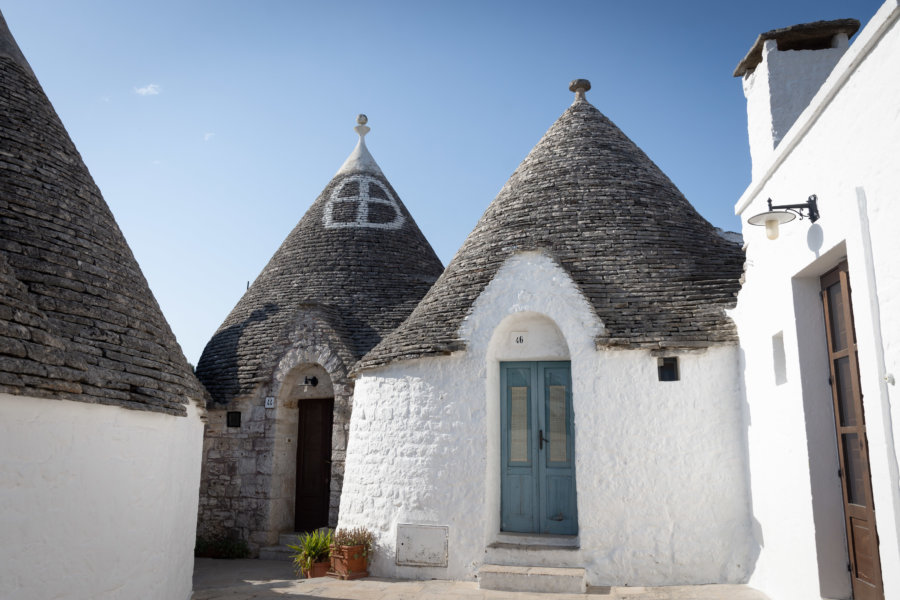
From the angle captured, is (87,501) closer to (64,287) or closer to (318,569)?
(64,287)

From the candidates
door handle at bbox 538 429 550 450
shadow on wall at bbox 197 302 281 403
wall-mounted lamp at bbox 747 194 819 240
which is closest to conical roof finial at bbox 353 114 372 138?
shadow on wall at bbox 197 302 281 403

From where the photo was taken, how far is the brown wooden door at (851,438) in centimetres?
489

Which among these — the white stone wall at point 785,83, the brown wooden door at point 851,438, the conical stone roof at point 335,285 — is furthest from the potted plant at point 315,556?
the white stone wall at point 785,83

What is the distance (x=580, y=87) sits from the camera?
11.4 m

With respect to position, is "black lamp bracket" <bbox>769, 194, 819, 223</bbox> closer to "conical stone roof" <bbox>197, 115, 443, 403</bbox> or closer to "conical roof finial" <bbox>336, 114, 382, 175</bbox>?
"conical stone roof" <bbox>197, 115, 443, 403</bbox>

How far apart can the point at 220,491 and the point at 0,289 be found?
7044mm

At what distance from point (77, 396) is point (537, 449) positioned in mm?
5006

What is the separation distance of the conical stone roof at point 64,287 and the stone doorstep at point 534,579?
3.61 meters

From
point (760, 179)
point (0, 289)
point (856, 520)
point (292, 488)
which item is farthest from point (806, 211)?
point (292, 488)

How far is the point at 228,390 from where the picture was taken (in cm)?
1177

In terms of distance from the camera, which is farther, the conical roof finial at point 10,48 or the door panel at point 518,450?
the conical roof finial at point 10,48

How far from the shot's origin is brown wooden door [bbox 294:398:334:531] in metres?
11.6

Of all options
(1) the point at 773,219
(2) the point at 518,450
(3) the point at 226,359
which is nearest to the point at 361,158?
(3) the point at 226,359

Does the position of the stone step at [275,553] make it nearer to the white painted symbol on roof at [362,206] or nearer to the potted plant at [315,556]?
the potted plant at [315,556]
